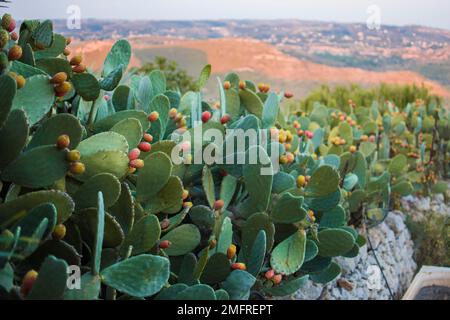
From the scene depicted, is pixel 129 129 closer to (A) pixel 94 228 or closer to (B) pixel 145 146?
(B) pixel 145 146

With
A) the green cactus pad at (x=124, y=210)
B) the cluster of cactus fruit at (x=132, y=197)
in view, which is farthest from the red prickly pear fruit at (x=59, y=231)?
the green cactus pad at (x=124, y=210)

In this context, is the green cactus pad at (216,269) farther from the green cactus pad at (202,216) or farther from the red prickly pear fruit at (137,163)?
the red prickly pear fruit at (137,163)

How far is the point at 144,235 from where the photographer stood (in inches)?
60.6

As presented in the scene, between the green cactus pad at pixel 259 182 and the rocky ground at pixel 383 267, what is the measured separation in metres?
0.75

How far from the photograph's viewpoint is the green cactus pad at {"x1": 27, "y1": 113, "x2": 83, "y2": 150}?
1.34 metres

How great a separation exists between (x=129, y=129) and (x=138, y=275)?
1.38ft

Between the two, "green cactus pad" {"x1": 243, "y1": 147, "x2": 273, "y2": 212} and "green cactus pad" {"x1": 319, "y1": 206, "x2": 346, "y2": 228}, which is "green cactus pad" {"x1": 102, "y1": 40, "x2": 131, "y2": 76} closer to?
"green cactus pad" {"x1": 243, "y1": 147, "x2": 273, "y2": 212}

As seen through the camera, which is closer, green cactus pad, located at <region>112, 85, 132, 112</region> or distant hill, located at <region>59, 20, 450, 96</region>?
green cactus pad, located at <region>112, 85, 132, 112</region>

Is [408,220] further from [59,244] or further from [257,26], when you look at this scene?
[257,26]

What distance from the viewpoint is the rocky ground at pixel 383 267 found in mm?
2808

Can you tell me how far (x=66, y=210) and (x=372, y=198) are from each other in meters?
2.31

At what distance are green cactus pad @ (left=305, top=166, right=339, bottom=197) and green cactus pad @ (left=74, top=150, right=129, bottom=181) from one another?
0.78m

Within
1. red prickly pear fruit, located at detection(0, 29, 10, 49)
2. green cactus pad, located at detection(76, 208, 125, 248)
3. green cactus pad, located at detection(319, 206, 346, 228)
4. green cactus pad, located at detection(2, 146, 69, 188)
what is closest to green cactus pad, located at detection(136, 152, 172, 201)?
green cactus pad, located at detection(76, 208, 125, 248)

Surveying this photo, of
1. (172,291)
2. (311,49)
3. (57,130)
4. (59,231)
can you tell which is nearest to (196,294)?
(172,291)
